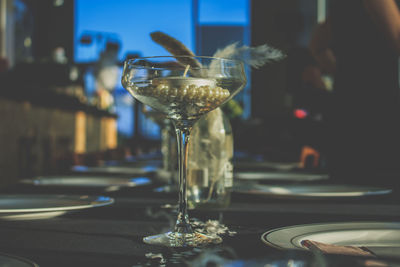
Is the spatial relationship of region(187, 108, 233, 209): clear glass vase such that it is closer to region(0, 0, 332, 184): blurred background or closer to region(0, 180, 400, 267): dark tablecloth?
region(0, 180, 400, 267): dark tablecloth

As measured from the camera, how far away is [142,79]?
64 centimetres

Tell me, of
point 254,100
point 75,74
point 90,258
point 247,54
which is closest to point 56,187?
point 247,54

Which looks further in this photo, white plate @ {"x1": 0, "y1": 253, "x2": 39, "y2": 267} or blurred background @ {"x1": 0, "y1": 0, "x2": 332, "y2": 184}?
blurred background @ {"x1": 0, "y1": 0, "x2": 332, "y2": 184}

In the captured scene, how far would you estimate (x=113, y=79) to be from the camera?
10906 millimetres

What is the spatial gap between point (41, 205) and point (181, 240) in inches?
14.5

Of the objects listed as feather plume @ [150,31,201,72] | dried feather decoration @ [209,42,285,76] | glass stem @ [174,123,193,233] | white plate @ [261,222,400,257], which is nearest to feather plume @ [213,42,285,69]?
dried feather decoration @ [209,42,285,76]

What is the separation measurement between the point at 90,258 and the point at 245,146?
9.06 m

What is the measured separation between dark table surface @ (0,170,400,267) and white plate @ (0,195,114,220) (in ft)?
0.04

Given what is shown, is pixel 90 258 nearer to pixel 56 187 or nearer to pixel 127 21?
pixel 56 187

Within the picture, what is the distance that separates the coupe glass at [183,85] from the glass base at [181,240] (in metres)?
0.04

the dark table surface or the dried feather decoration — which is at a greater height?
the dried feather decoration

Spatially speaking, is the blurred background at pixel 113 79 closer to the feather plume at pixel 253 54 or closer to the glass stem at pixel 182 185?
the feather plume at pixel 253 54

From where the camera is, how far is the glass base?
20.3 inches

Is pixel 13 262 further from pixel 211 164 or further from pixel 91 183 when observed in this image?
pixel 91 183
